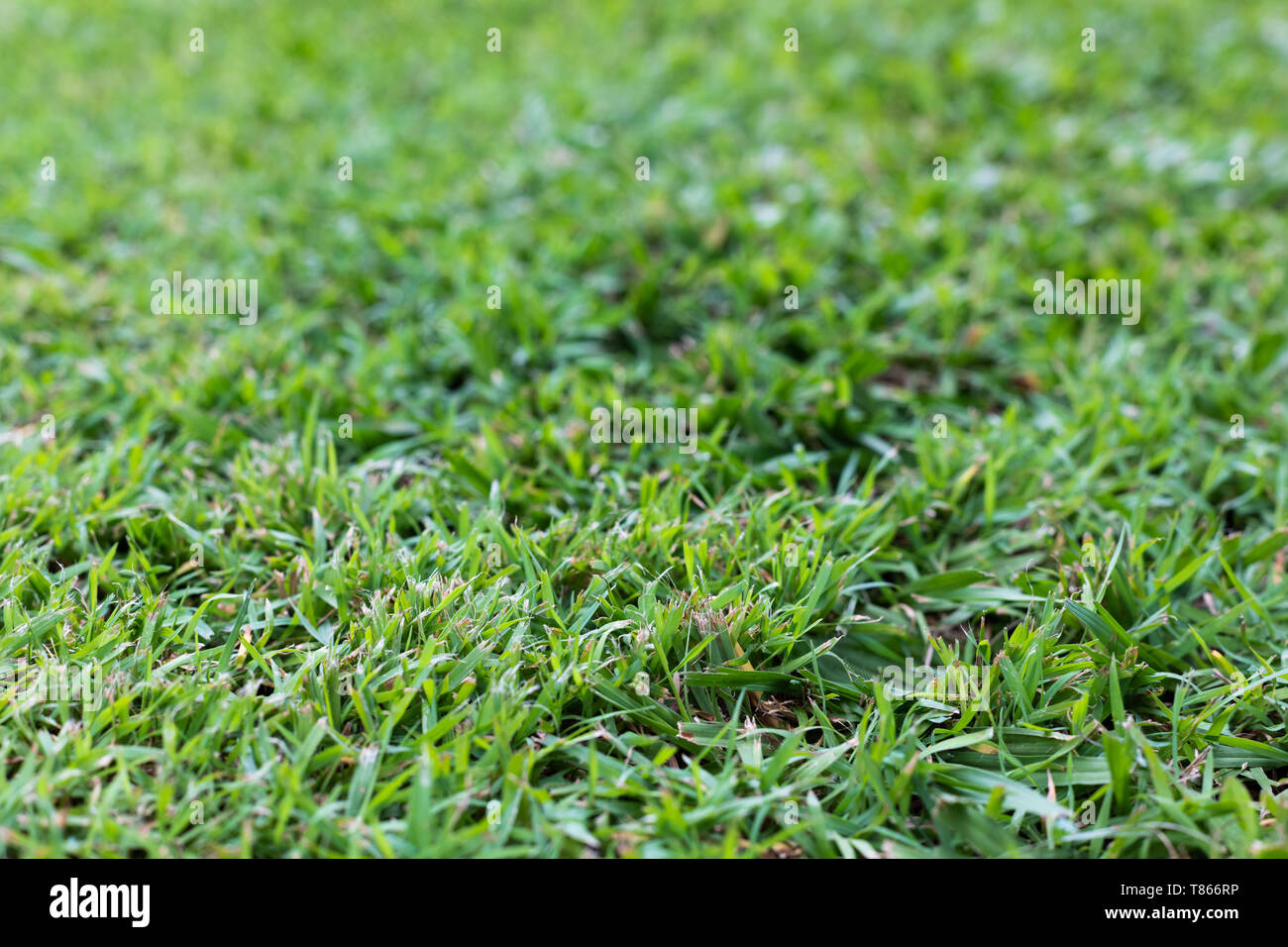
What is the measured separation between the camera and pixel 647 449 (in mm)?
2283

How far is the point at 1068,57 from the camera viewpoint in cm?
393

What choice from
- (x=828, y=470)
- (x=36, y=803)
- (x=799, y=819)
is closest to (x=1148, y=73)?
(x=828, y=470)

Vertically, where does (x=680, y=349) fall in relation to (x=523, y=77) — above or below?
below

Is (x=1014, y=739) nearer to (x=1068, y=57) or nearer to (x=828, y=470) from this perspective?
(x=828, y=470)

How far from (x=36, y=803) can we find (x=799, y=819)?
43.8 inches

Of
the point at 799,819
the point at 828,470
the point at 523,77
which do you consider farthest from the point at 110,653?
the point at 523,77

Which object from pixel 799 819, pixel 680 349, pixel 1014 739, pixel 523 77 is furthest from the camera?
pixel 523 77

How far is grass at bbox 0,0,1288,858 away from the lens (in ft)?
5.04

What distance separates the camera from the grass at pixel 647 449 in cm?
154

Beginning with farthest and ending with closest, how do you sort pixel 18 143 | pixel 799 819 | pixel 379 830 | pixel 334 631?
pixel 18 143
pixel 334 631
pixel 799 819
pixel 379 830
